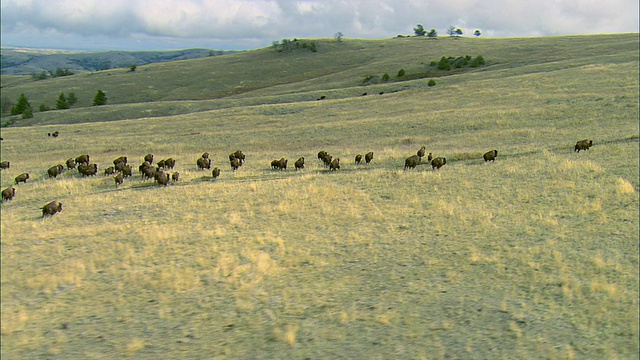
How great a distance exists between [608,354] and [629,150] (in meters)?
18.5

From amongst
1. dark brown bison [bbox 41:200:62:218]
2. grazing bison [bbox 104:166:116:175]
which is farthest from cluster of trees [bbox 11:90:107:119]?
dark brown bison [bbox 41:200:62:218]

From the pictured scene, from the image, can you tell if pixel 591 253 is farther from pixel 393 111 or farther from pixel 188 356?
pixel 393 111

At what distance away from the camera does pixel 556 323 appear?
797 cm

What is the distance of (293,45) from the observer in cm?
12675

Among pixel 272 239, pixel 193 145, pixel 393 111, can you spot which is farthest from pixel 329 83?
pixel 272 239

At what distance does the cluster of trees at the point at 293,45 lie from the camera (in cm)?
12314

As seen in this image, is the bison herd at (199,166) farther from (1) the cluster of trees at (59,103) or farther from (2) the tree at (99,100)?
(2) the tree at (99,100)

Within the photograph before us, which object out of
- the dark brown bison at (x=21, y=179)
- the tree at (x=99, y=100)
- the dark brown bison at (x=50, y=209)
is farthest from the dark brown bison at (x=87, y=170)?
the tree at (x=99, y=100)

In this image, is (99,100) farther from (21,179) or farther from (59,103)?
(21,179)

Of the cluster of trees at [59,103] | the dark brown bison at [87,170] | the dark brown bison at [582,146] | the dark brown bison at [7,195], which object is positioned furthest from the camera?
the cluster of trees at [59,103]

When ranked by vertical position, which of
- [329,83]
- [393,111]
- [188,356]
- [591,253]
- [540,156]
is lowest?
[188,356]

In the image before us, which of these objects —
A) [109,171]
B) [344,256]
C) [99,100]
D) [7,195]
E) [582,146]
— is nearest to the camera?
[344,256]

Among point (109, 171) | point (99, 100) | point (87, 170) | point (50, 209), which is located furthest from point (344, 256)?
point (99, 100)

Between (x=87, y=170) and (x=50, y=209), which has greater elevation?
(x=87, y=170)
